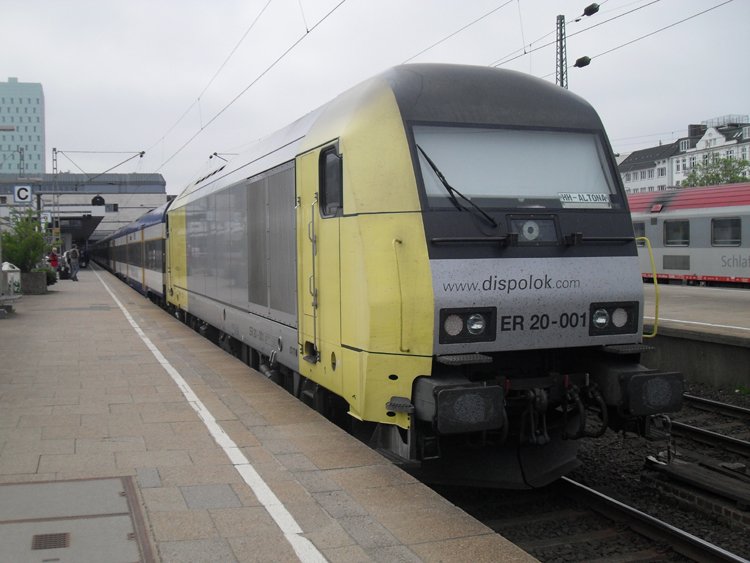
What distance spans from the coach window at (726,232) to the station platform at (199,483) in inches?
694

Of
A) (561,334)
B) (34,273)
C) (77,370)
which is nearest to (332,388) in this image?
(561,334)

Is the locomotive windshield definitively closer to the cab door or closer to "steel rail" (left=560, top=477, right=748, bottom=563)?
the cab door

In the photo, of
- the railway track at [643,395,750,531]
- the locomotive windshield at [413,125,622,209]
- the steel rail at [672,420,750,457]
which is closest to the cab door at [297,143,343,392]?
the locomotive windshield at [413,125,622,209]

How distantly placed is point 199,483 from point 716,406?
749 cm

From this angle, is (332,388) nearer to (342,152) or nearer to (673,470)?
(342,152)

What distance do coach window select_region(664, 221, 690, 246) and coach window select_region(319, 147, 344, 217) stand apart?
20.7 meters

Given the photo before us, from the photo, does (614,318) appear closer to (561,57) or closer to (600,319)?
(600,319)

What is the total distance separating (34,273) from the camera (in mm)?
27469

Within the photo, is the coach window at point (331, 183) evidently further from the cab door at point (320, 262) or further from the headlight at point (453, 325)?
the headlight at point (453, 325)

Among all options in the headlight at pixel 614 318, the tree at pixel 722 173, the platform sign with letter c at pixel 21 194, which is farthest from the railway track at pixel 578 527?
the tree at pixel 722 173

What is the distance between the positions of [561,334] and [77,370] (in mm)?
7138

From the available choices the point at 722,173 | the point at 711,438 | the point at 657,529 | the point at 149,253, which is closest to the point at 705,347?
the point at 711,438

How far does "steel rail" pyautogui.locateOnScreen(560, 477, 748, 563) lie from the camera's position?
5148mm

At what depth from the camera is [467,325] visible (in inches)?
216
